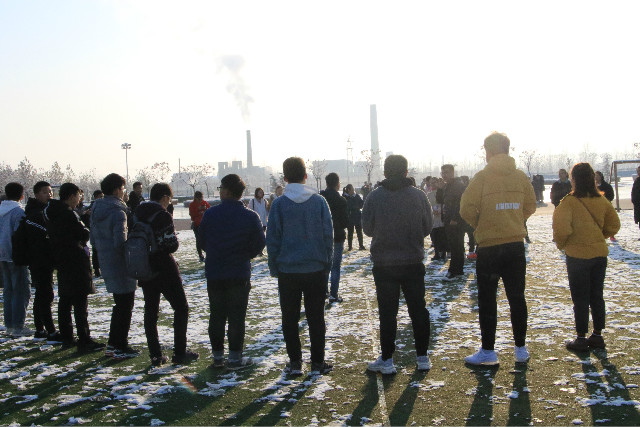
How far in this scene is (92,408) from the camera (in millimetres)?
5164

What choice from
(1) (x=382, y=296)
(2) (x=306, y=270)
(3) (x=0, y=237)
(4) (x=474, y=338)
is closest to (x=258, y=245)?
(2) (x=306, y=270)

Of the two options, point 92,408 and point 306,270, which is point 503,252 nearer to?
point 306,270

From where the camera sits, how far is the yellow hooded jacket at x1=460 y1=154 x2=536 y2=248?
5.73 metres

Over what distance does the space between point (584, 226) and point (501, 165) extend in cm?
121

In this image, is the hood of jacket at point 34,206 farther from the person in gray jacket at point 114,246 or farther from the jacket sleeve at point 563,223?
the jacket sleeve at point 563,223

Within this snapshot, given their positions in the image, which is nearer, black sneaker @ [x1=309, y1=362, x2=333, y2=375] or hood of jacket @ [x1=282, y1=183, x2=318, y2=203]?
hood of jacket @ [x1=282, y1=183, x2=318, y2=203]

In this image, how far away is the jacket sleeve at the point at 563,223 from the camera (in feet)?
20.6

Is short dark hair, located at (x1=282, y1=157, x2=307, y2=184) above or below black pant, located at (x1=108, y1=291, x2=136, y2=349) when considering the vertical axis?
above

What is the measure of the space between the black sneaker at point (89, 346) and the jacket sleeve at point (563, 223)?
523cm

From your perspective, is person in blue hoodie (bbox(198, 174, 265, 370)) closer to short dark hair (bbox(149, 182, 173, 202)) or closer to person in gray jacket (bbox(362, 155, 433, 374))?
short dark hair (bbox(149, 182, 173, 202))

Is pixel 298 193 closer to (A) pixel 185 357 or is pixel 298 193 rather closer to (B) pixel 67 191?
(A) pixel 185 357

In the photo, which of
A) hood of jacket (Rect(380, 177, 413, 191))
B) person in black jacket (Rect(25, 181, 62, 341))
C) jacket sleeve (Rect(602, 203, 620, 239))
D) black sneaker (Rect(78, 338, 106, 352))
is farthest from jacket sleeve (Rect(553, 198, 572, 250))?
person in black jacket (Rect(25, 181, 62, 341))

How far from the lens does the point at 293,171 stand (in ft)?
19.5

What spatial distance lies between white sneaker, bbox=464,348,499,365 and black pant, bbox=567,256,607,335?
3.60 ft
